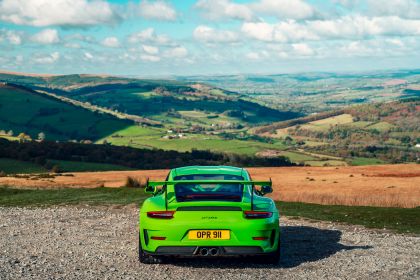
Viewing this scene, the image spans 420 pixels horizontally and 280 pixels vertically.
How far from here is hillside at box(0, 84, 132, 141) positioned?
164 m

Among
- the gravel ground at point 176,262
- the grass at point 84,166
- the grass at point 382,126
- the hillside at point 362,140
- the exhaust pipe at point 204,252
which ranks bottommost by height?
the hillside at point 362,140

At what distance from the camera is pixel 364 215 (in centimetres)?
2148

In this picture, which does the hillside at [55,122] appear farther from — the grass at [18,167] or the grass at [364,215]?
the grass at [364,215]

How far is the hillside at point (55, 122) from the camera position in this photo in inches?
6467

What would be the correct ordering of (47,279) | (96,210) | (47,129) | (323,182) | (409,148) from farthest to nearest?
1. (47,129)
2. (409,148)
3. (323,182)
4. (96,210)
5. (47,279)

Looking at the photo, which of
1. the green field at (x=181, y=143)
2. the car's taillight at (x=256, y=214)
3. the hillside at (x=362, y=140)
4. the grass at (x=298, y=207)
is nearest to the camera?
the car's taillight at (x=256, y=214)

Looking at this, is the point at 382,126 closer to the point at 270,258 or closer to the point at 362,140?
the point at 362,140

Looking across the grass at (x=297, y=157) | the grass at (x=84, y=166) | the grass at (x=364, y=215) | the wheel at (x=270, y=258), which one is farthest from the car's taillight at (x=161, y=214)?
the grass at (x=297, y=157)

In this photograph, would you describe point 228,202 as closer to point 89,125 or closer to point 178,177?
point 178,177

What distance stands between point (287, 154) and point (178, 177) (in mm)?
113380

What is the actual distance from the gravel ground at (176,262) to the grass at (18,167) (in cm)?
5788

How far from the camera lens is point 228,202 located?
38.2ft

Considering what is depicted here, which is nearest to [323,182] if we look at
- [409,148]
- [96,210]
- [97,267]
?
[96,210]

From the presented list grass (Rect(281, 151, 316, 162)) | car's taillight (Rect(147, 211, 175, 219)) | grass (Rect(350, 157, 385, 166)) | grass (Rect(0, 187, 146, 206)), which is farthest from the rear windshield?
grass (Rect(281, 151, 316, 162))
